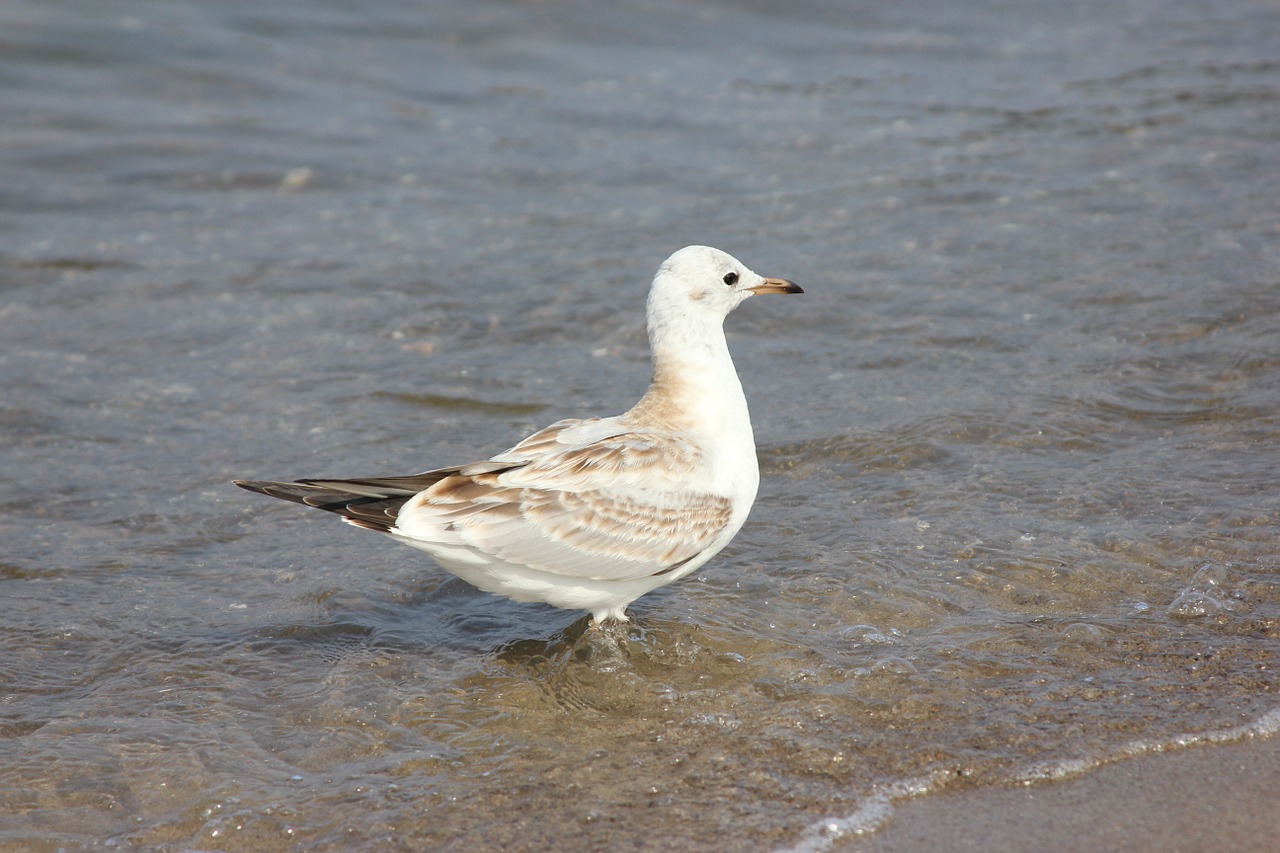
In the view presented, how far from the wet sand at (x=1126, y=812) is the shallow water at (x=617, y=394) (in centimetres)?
12

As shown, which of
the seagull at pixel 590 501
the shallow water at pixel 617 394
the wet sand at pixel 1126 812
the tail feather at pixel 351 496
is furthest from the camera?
the seagull at pixel 590 501

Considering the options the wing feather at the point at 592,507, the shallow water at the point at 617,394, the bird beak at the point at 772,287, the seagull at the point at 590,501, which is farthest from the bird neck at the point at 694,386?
the shallow water at the point at 617,394

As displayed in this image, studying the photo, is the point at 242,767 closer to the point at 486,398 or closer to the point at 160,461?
the point at 160,461

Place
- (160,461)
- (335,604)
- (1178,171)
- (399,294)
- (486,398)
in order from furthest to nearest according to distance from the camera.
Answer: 1. (1178,171)
2. (399,294)
3. (486,398)
4. (160,461)
5. (335,604)

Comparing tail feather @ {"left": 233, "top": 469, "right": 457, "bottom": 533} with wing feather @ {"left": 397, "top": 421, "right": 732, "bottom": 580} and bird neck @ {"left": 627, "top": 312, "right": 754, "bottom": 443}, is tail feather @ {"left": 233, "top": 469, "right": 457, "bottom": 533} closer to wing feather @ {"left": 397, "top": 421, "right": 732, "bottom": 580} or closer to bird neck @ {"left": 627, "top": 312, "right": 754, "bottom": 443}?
wing feather @ {"left": 397, "top": 421, "right": 732, "bottom": 580}

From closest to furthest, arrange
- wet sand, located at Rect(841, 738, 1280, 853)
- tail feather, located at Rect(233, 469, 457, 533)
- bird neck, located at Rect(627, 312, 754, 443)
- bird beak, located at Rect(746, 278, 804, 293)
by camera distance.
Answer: wet sand, located at Rect(841, 738, 1280, 853)
tail feather, located at Rect(233, 469, 457, 533)
bird neck, located at Rect(627, 312, 754, 443)
bird beak, located at Rect(746, 278, 804, 293)

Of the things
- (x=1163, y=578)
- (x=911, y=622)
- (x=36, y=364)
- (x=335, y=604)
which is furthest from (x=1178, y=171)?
(x=36, y=364)

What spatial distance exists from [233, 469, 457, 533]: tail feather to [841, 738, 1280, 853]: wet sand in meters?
2.17

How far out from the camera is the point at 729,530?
18.3ft

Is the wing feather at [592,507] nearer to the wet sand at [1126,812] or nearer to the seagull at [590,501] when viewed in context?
the seagull at [590,501]

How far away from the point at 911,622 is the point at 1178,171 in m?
7.20

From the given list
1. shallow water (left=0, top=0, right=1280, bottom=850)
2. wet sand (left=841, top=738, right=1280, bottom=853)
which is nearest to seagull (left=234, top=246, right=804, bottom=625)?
shallow water (left=0, top=0, right=1280, bottom=850)

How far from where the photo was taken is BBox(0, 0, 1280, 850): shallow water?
4.87 m

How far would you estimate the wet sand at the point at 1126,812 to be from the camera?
4.20m
